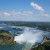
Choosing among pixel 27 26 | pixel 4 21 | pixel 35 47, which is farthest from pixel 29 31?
pixel 4 21

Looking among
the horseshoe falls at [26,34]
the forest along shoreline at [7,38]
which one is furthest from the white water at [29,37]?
the forest along shoreline at [7,38]

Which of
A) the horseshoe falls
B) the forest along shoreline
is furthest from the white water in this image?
the forest along shoreline

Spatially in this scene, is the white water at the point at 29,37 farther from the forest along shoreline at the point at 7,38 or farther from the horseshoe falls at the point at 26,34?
the forest along shoreline at the point at 7,38

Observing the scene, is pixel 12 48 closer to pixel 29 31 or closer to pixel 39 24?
pixel 29 31

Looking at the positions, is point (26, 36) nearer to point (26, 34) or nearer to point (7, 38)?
point (26, 34)

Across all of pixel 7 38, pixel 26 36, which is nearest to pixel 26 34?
pixel 26 36

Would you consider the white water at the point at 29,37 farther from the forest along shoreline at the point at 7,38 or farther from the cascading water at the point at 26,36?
the forest along shoreline at the point at 7,38

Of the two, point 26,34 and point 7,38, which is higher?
point 26,34

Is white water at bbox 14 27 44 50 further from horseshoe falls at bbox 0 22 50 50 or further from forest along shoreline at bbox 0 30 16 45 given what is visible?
forest along shoreline at bbox 0 30 16 45
